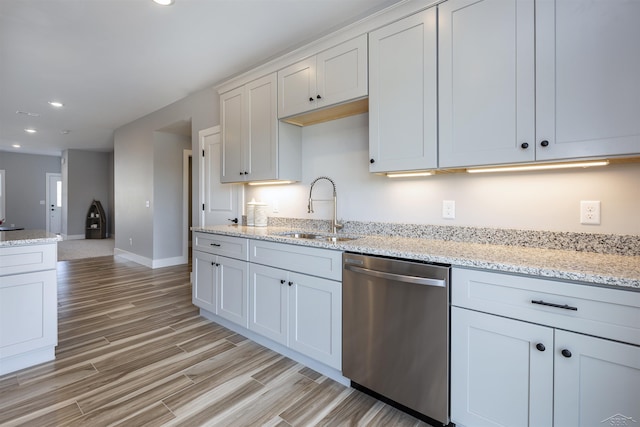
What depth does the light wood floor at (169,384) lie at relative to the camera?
1.66 m

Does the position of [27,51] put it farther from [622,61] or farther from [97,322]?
[622,61]

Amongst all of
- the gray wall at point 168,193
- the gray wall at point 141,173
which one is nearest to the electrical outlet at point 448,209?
the gray wall at point 141,173

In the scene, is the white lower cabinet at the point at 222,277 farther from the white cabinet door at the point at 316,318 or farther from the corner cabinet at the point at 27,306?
the corner cabinet at the point at 27,306

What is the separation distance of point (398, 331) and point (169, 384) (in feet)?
4.83

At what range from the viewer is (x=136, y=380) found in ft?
6.57

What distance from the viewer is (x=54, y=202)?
952 centimetres

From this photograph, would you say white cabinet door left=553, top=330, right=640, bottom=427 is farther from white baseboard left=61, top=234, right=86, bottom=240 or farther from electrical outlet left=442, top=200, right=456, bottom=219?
white baseboard left=61, top=234, right=86, bottom=240

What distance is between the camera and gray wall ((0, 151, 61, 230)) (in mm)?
8633

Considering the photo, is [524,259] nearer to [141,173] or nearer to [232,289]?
[232,289]

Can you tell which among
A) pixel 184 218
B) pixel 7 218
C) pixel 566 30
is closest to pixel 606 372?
pixel 566 30

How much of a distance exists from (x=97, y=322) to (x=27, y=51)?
266cm

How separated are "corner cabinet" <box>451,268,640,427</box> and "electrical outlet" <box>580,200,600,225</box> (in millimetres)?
646

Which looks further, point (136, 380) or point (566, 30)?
point (136, 380)

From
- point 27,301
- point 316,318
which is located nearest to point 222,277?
point 316,318
